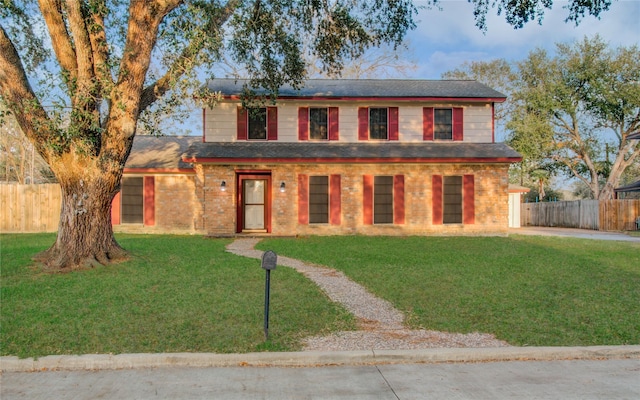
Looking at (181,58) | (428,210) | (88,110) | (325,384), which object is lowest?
(325,384)

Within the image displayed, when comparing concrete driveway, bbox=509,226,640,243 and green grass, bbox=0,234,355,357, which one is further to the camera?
concrete driveway, bbox=509,226,640,243

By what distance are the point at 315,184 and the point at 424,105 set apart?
18.2ft

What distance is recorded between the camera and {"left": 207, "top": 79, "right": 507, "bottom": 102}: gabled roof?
18391 mm

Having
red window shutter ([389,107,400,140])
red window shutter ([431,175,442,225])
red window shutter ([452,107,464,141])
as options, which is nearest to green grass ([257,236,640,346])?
red window shutter ([431,175,442,225])

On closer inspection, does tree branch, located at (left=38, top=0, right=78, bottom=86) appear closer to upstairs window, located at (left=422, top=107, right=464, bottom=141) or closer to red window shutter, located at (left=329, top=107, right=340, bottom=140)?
red window shutter, located at (left=329, top=107, right=340, bottom=140)

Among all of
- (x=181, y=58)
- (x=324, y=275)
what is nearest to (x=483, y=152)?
(x=324, y=275)

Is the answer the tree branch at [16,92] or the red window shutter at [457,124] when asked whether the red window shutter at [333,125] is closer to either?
the red window shutter at [457,124]

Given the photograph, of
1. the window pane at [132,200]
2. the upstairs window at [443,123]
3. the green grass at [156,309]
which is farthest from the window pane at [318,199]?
the green grass at [156,309]

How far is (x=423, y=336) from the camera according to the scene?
5.64 metres

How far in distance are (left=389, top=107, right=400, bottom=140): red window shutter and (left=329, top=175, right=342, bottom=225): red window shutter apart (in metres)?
3.02

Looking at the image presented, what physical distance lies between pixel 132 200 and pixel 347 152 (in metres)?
8.82

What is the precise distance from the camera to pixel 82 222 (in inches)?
375

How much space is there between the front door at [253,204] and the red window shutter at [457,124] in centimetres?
782

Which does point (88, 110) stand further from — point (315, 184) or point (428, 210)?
point (428, 210)
